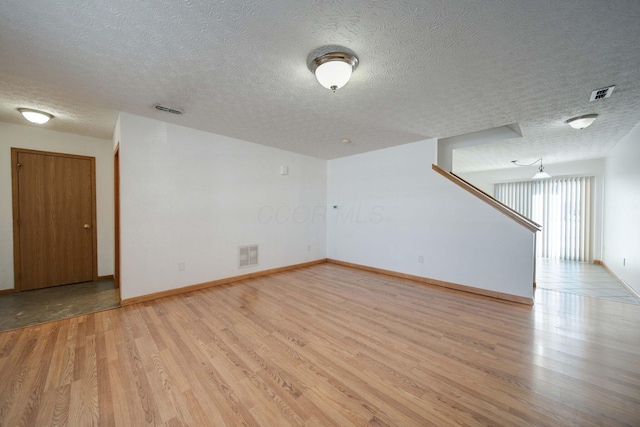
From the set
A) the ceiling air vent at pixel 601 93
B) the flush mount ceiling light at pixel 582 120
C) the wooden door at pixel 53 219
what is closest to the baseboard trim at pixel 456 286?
the flush mount ceiling light at pixel 582 120

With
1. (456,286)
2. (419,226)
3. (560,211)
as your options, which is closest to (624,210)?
(560,211)

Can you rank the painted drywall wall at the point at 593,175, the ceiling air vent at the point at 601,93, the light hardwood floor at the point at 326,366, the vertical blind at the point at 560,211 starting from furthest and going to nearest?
the vertical blind at the point at 560,211, the painted drywall wall at the point at 593,175, the ceiling air vent at the point at 601,93, the light hardwood floor at the point at 326,366

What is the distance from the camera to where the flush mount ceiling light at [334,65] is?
1.83m

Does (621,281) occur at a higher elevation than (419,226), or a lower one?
lower

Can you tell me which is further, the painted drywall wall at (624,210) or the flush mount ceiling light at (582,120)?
the painted drywall wall at (624,210)

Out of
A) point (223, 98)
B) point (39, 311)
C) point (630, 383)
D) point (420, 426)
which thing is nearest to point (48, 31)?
point (223, 98)

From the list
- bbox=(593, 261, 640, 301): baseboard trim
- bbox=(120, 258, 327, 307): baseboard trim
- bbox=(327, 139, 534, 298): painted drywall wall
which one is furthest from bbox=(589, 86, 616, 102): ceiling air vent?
bbox=(120, 258, 327, 307): baseboard trim

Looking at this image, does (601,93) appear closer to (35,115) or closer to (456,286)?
(456,286)

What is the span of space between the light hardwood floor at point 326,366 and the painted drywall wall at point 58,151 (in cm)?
195

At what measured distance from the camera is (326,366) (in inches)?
72.3

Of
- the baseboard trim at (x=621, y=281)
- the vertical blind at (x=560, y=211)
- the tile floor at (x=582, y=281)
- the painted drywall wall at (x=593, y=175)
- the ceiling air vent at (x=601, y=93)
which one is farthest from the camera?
the vertical blind at (x=560, y=211)

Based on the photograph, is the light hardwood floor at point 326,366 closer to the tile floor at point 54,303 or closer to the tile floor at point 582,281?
the tile floor at point 54,303

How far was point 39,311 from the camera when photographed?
280 centimetres

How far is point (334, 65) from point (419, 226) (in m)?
3.20
